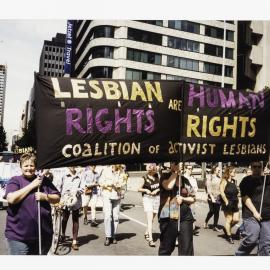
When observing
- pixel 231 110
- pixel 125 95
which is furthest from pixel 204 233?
pixel 125 95

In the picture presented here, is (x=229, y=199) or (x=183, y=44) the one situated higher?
(x=183, y=44)

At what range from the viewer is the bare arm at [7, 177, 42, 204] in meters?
4.89

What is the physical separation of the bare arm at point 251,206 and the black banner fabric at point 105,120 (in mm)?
1442

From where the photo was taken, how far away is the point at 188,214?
6176 millimetres

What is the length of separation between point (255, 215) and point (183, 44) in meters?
52.0

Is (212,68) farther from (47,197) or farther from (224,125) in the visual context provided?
(47,197)

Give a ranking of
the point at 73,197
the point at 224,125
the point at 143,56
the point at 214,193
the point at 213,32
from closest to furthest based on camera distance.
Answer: the point at 224,125 < the point at 73,197 < the point at 214,193 < the point at 143,56 < the point at 213,32

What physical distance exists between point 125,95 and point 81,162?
3.80 feet

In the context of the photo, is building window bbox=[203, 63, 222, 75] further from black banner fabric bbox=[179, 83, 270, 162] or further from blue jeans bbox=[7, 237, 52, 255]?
blue jeans bbox=[7, 237, 52, 255]

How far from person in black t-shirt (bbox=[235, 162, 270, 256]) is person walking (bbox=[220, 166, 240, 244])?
9.97 ft

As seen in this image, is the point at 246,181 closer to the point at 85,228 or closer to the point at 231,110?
the point at 231,110

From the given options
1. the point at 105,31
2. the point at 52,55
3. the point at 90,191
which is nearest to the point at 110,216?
the point at 90,191

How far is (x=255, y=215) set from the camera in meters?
6.44

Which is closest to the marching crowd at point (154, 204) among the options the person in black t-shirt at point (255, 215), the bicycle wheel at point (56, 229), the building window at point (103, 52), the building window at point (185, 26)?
the person in black t-shirt at point (255, 215)
